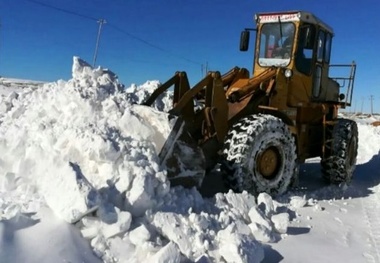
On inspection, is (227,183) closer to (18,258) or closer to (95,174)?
(95,174)

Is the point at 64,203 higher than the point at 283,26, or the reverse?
the point at 283,26

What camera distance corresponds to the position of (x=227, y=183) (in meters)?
6.08

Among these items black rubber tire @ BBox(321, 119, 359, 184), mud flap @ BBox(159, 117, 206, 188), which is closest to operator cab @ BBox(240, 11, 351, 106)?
black rubber tire @ BBox(321, 119, 359, 184)

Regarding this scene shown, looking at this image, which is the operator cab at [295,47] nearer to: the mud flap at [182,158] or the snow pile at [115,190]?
the mud flap at [182,158]

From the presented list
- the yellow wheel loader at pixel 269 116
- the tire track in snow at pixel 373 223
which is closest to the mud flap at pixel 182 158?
the yellow wheel loader at pixel 269 116

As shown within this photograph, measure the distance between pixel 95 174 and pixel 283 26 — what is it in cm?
469

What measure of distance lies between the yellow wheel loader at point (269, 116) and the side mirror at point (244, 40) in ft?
0.06

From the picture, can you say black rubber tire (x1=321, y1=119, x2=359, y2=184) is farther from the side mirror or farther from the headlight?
the side mirror

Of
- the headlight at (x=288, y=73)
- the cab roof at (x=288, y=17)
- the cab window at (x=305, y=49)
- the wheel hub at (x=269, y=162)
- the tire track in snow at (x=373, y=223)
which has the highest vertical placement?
the cab roof at (x=288, y=17)

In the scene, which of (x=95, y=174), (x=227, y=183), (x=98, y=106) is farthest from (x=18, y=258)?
(x=227, y=183)

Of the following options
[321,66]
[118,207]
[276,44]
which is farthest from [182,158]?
[321,66]

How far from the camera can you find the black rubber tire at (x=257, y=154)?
598 cm

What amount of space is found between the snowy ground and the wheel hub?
2.25 ft

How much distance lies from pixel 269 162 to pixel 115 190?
3021 mm
